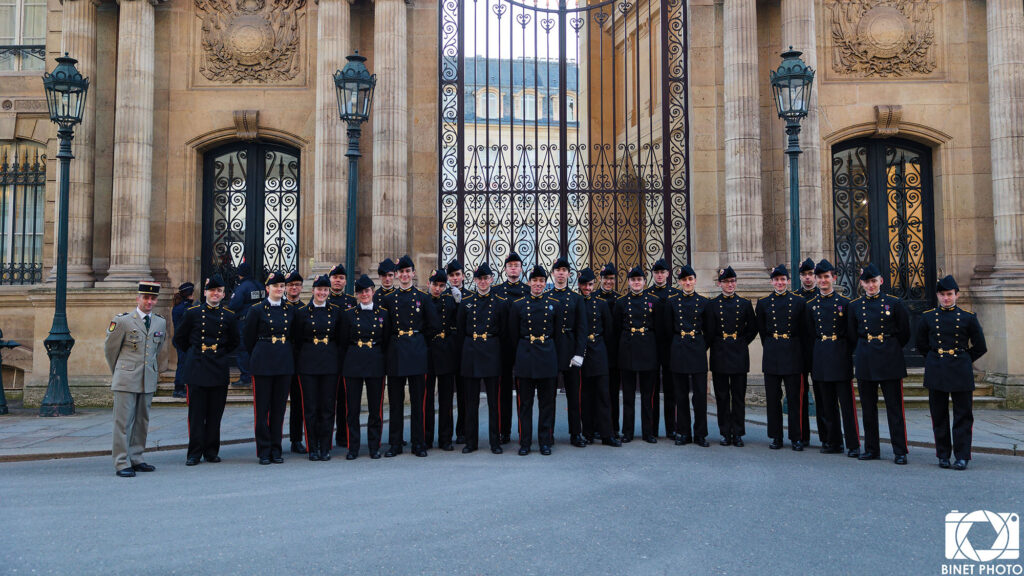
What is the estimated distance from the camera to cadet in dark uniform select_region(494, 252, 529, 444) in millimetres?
9469

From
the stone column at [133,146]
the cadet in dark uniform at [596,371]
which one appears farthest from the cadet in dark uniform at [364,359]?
the stone column at [133,146]

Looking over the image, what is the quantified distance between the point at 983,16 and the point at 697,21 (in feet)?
16.9

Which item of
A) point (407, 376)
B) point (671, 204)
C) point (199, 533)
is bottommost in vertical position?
point (199, 533)

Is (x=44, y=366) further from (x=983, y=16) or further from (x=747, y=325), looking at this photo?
(x=983, y=16)

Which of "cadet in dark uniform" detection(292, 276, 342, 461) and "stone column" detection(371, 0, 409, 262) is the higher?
"stone column" detection(371, 0, 409, 262)

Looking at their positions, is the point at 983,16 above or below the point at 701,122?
above

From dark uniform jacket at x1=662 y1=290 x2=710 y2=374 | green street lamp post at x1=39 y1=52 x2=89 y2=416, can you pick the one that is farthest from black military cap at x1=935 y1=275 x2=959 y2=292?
green street lamp post at x1=39 y1=52 x2=89 y2=416

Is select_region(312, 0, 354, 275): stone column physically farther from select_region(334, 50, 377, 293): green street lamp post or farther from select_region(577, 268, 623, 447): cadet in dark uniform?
select_region(577, 268, 623, 447): cadet in dark uniform

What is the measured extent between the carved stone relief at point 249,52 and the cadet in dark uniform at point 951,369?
11.3 m

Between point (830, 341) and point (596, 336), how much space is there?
2669 millimetres

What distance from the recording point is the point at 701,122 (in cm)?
1438

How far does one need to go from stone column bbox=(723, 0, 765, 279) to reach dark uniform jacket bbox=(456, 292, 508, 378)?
230 inches

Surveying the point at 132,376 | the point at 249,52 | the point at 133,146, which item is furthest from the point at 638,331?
the point at 133,146

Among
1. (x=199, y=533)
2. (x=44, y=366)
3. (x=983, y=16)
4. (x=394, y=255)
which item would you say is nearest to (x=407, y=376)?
(x=199, y=533)
